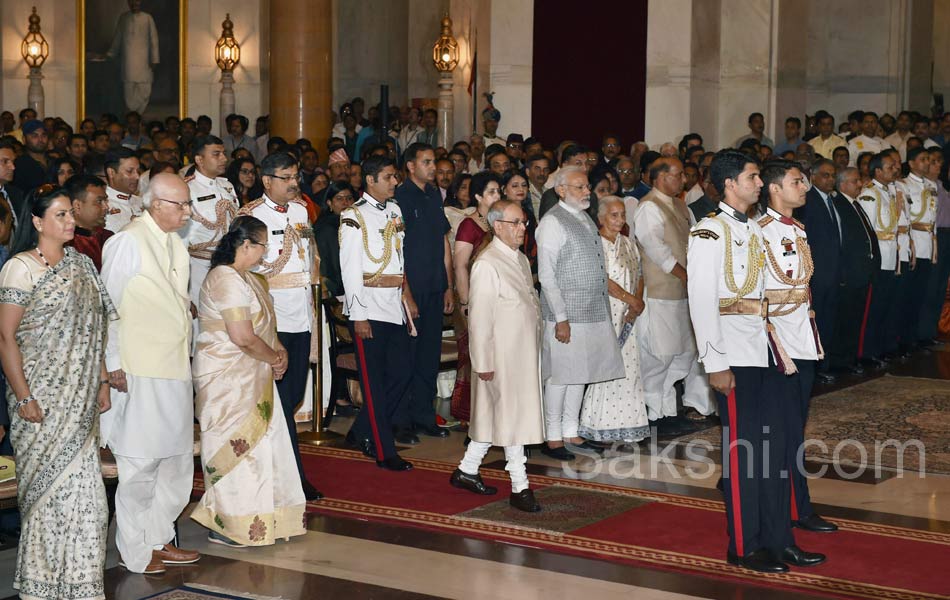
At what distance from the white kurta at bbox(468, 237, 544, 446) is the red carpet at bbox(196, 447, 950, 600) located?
52cm

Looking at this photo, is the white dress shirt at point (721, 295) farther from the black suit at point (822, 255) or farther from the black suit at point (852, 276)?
the black suit at point (852, 276)

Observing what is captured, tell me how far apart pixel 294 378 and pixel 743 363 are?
256cm

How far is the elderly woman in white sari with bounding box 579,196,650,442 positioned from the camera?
386 inches

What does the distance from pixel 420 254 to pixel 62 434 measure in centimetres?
415

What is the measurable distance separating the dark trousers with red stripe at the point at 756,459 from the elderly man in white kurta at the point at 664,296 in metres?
3.21

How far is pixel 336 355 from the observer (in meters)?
10.2

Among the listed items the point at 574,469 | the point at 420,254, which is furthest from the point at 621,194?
the point at 574,469

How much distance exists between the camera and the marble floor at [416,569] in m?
6.63

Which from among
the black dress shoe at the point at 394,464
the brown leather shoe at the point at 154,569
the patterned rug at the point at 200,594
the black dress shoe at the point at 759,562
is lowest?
the patterned rug at the point at 200,594

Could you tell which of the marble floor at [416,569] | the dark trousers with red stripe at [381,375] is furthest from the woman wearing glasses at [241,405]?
the dark trousers with red stripe at [381,375]

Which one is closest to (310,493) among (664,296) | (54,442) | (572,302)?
(572,302)

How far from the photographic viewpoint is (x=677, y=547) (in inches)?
291

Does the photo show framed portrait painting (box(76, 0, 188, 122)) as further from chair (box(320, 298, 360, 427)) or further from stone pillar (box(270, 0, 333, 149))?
chair (box(320, 298, 360, 427))

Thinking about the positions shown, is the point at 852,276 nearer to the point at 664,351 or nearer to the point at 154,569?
the point at 664,351
